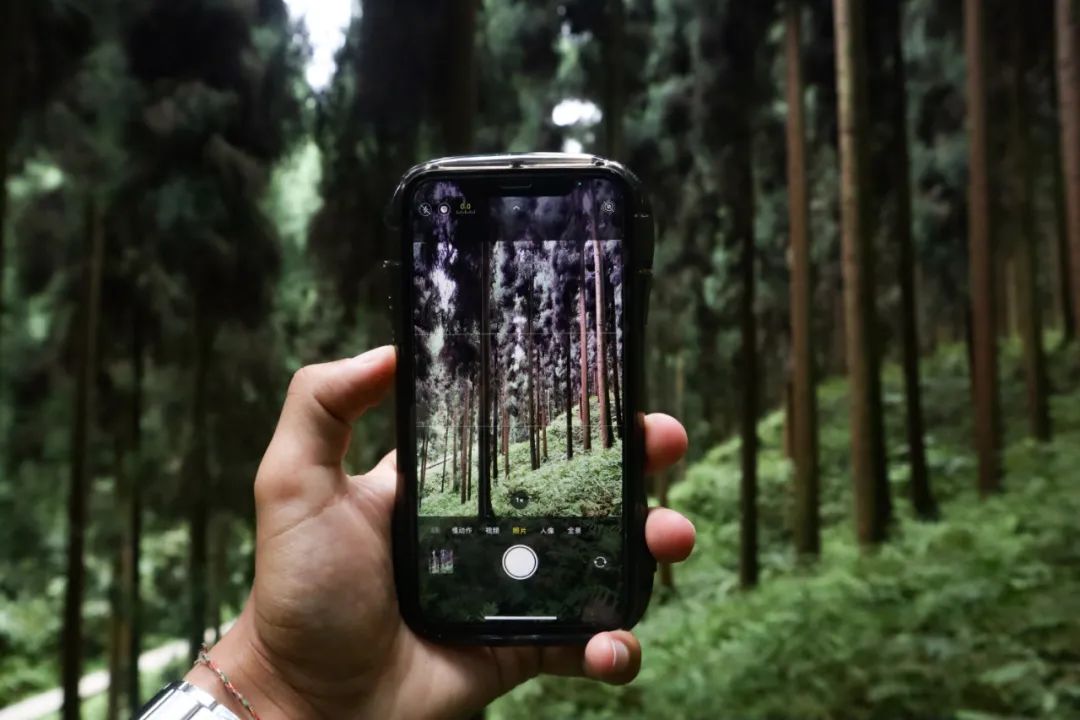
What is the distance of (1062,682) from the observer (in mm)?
1613

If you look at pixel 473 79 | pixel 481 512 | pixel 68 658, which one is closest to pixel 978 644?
pixel 481 512

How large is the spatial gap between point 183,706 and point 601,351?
0.52 metres

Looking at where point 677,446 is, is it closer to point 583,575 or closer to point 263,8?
point 583,575

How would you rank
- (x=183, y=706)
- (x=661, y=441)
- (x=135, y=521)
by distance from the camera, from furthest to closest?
1. (x=135, y=521)
2. (x=661, y=441)
3. (x=183, y=706)

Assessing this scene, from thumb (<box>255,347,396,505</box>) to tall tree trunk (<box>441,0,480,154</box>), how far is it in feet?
4.17

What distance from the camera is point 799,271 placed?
2229 millimetres

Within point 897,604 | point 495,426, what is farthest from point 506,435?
point 897,604

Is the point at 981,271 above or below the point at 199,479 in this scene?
above

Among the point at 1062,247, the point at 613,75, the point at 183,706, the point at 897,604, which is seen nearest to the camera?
the point at 183,706

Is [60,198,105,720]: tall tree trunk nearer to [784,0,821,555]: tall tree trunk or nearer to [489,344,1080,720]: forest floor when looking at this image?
[489,344,1080,720]: forest floor

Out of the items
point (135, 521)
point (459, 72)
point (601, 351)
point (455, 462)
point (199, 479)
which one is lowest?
point (135, 521)

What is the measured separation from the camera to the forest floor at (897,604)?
1.70 metres

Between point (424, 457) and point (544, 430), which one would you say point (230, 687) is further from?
point (544, 430)

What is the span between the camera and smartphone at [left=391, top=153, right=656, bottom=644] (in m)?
0.84
